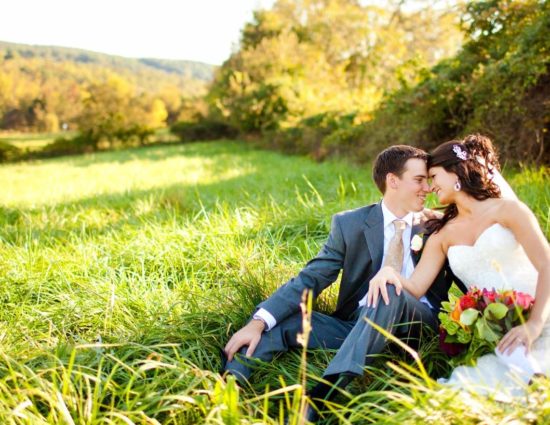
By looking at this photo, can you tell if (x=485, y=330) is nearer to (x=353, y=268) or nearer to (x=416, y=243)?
(x=416, y=243)

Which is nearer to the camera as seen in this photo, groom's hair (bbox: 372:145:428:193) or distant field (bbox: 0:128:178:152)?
groom's hair (bbox: 372:145:428:193)

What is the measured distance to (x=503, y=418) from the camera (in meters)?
2.01

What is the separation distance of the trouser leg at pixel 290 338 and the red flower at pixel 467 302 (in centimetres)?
90

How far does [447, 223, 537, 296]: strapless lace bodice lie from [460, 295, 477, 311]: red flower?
223 millimetres

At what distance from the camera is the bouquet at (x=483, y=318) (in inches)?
95.2

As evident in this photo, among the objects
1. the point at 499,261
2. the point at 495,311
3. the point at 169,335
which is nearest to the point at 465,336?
the point at 495,311

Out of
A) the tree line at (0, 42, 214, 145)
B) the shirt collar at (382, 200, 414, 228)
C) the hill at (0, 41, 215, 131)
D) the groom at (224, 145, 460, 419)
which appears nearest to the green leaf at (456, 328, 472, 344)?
the groom at (224, 145, 460, 419)

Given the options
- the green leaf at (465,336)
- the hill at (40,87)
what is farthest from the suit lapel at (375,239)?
the hill at (40,87)

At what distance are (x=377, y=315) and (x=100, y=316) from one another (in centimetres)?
187

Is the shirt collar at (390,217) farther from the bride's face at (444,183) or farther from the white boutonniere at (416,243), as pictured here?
the bride's face at (444,183)

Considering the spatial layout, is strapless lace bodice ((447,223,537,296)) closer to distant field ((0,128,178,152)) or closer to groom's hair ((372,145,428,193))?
groom's hair ((372,145,428,193))

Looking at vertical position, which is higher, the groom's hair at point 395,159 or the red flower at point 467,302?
the groom's hair at point 395,159

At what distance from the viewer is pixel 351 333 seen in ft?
8.73

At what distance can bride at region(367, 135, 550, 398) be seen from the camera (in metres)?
2.42
